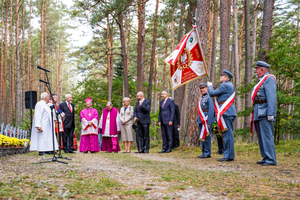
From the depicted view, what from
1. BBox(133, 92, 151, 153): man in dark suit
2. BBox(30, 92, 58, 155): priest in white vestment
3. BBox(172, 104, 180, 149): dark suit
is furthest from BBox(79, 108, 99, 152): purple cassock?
BBox(172, 104, 180, 149): dark suit

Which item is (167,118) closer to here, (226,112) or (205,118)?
(205,118)

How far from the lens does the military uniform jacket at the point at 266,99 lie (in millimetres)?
6109


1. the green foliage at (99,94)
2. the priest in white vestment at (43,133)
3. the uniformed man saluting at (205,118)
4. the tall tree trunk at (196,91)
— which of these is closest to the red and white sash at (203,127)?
the uniformed man saluting at (205,118)

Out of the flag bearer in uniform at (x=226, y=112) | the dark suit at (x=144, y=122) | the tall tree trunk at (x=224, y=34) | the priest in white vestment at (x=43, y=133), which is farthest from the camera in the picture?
the tall tree trunk at (x=224, y=34)

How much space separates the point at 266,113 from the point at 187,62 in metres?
2.82

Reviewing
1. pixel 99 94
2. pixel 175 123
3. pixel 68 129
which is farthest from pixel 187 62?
pixel 99 94

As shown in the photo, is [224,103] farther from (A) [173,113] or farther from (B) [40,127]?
(B) [40,127]

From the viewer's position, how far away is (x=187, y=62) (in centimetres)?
833

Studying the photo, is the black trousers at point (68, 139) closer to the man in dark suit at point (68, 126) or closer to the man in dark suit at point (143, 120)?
the man in dark suit at point (68, 126)

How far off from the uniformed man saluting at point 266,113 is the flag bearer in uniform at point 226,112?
2.18ft

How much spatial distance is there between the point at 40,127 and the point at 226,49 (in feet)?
24.9

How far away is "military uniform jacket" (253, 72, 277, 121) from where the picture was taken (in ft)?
20.0

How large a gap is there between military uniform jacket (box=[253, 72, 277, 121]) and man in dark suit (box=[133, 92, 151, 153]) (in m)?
4.86

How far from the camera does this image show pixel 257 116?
631 centimetres
